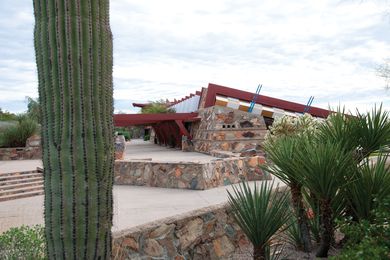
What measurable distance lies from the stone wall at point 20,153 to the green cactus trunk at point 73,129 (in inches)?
746

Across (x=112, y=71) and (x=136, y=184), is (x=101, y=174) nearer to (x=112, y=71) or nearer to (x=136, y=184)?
(x=112, y=71)

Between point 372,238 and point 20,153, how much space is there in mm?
21007

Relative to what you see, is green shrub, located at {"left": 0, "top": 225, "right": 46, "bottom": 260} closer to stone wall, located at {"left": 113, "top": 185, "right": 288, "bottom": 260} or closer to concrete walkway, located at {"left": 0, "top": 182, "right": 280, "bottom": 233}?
stone wall, located at {"left": 113, "top": 185, "right": 288, "bottom": 260}

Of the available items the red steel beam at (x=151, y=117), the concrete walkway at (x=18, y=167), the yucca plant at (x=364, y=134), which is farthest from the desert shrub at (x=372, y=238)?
the red steel beam at (x=151, y=117)

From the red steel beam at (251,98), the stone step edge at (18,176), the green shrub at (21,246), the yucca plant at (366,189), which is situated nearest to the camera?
the green shrub at (21,246)

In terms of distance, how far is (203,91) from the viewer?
960 inches

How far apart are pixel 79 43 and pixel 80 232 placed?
169cm

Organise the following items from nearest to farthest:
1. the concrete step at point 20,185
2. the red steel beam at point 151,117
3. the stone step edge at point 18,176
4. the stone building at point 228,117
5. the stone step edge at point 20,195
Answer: the stone step edge at point 20,195 < the concrete step at point 20,185 < the stone step edge at point 18,176 < the stone building at point 228,117 < the red steel beam at point 151,117

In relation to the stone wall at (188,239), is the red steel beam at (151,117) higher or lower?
higher

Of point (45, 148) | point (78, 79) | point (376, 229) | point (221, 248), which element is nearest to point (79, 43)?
point (78, 79)

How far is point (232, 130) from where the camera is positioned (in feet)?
72.5

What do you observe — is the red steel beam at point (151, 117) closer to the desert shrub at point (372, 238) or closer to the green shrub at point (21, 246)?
the green shrub at point (21, 246)

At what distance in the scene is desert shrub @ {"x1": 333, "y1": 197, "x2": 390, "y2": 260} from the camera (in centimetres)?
332

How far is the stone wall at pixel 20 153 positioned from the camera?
21125 mm
